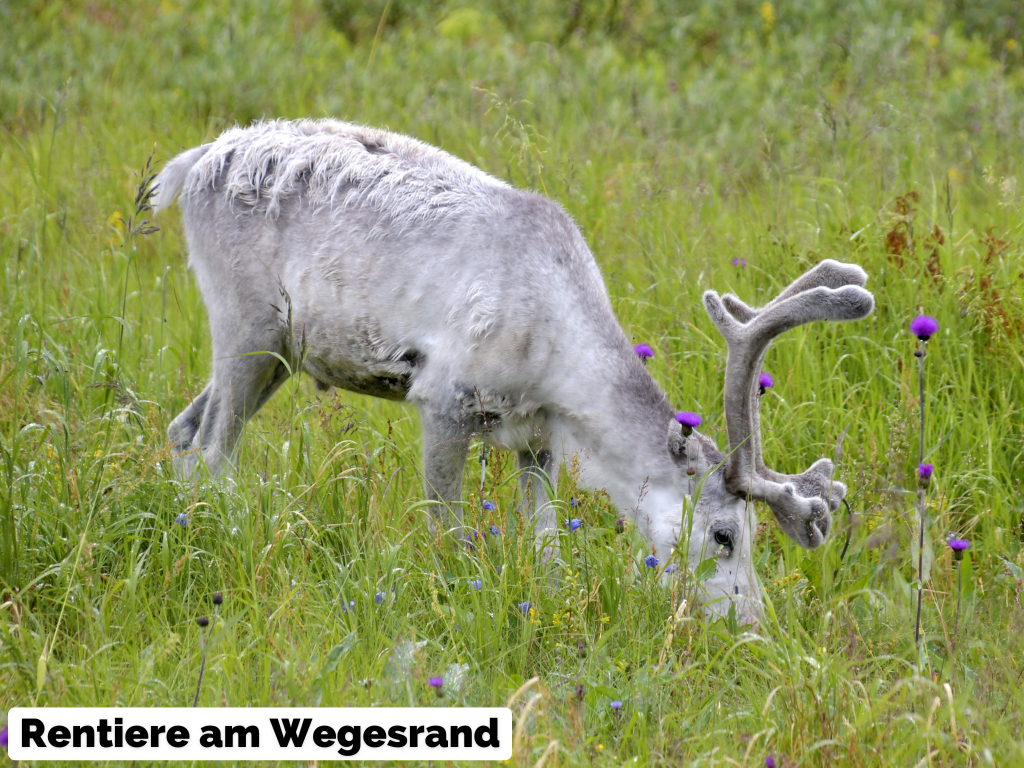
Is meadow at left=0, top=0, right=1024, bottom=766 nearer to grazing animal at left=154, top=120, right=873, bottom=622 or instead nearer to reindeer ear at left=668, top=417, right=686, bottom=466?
grazing animal at left=154, top=120, right=873, bottom=622

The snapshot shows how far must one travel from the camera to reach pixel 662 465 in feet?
14.0

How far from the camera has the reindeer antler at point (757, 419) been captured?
13.1ft

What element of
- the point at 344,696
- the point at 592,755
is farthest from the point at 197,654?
the point at 592,755

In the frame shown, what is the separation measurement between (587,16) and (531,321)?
8082mm

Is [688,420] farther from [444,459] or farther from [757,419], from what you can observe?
[444,459]

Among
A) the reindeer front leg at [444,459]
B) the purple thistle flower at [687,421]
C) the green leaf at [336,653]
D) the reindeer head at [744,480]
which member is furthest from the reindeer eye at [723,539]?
the green leaf at [336,653]

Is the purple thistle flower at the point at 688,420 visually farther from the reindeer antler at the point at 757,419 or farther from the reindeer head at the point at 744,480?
the reindeer antler at the point at 757,419

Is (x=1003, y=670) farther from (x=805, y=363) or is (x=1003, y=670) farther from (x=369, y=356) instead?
(x=369, y=356)

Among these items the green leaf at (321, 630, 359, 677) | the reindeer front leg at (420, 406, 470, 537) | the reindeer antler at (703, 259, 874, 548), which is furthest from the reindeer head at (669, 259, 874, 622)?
the green leaf at (321, 630, 359, 677)

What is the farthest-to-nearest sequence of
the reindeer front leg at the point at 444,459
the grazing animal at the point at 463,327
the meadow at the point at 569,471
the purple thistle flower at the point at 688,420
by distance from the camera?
1. the reindeer front leg at the point at 444,459
2. the grazing animal at the point at 463,327
3. the purple thistle flower at the point at 688,420
4. the meadow at the point at 569,471

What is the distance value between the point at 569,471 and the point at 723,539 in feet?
2.34

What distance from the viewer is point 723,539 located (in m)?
4.18

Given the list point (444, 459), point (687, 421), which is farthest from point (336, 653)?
point (687, 421)

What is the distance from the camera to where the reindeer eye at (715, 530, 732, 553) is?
4.15 metres
